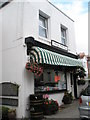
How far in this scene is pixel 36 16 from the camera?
9.18m

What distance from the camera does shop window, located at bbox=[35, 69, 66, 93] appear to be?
8.71 meters

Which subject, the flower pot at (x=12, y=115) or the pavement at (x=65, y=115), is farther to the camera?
the pavement at (x=65, y=115)

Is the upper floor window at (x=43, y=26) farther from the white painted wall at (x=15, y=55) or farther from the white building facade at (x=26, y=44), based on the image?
the white painted wall at (x=15, y=55)

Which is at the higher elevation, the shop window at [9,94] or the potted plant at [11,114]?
the shop window at [9,94]

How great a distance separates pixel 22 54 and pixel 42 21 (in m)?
3.89

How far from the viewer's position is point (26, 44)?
7879mm

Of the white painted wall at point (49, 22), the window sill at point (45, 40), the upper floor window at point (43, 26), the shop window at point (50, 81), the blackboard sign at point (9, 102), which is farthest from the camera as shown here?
the upper floor window at point (43, 26)

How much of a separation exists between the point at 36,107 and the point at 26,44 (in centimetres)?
334

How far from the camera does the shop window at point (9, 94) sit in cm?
756

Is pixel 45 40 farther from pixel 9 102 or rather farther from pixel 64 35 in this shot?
pixel 9 102

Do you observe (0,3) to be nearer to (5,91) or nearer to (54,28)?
(54,28)

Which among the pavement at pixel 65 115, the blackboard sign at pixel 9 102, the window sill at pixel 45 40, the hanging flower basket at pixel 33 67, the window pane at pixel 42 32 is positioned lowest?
the pavement at pixel 65 115

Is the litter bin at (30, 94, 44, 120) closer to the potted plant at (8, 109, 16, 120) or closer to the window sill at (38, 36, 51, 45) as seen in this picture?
the potted plant at (8, 109, 16, 120)

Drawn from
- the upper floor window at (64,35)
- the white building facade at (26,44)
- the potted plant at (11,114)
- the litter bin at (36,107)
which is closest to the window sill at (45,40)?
the white building facade at (26,44)
